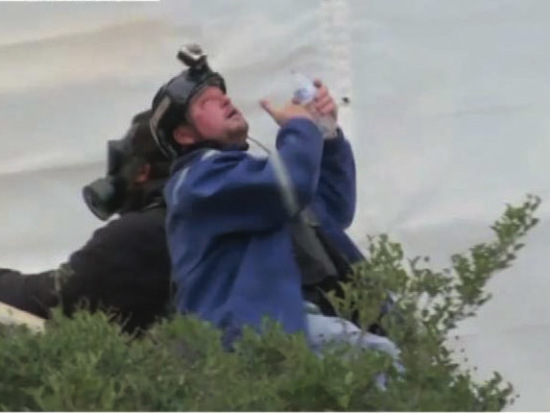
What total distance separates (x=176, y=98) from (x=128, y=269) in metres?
0.49

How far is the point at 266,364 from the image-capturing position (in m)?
3.79

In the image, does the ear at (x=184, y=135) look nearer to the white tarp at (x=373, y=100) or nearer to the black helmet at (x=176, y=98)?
Result: the black helmet at (x=176, y=98)

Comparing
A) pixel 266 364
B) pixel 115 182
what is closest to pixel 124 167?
pixel 115 182

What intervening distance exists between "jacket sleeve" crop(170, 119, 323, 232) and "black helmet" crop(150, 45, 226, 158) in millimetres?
342

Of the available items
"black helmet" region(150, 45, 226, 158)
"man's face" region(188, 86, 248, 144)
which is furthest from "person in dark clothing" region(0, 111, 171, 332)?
"man's face" region(188, 86, 248, 144)

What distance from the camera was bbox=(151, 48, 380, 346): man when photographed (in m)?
4.79

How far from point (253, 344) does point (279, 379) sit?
142 mm

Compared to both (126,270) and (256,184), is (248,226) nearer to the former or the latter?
(256,184)

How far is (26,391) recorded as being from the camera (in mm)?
3787

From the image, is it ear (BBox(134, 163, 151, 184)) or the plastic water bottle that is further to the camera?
ear (BBox(134, 163, 151, 184))

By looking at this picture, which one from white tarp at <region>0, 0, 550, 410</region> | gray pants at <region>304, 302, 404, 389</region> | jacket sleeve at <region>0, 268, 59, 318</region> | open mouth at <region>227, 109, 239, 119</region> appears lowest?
gray pants at <region>304, 302, 404, 389</region>

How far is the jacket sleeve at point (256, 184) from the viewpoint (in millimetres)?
4773

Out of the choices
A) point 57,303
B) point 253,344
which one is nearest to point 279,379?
point 253,344

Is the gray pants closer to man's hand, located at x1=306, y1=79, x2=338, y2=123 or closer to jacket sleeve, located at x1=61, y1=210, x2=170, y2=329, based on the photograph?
man's hand, located at x1=306, y1=79, x2=338, y2=123
